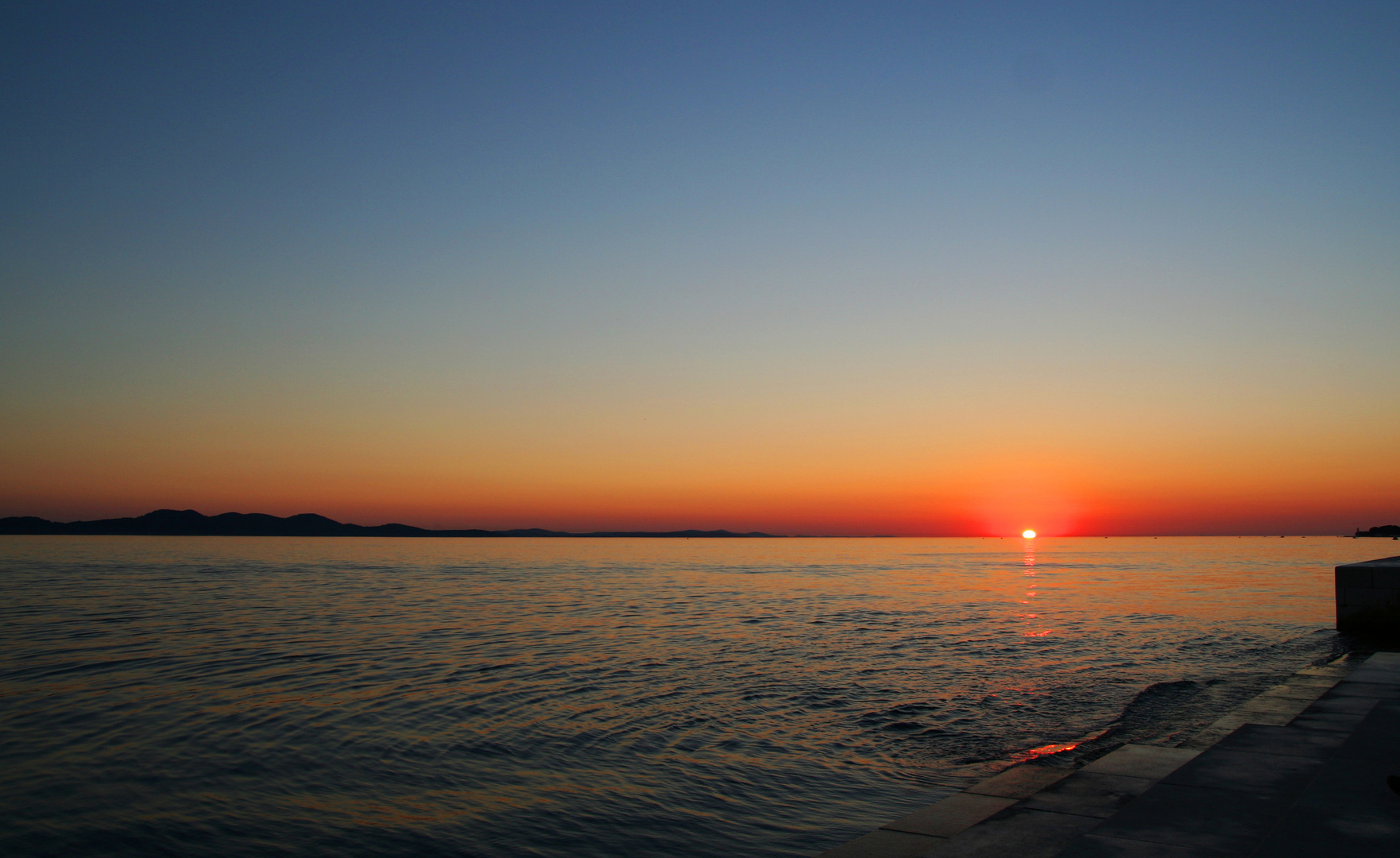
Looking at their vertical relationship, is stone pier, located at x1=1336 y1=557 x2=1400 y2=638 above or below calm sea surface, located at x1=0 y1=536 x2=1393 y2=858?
above

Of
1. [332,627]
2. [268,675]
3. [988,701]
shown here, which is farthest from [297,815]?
[332,627]

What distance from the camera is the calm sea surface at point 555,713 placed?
10.2 meters

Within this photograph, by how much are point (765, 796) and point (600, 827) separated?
235 centimetres

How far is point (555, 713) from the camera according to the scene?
1636 centimetres

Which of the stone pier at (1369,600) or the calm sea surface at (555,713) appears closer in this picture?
the calm sea surface at (555,713)

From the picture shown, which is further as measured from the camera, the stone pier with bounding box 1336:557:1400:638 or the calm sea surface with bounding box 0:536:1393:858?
the stone pier with bounding box 1336:557:1400:638

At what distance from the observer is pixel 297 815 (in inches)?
412

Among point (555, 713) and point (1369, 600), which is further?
point (1369, 600)

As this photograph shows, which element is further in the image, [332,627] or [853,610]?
[853,610]

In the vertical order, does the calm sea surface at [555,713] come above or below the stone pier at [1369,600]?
below

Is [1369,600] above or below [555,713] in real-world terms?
above

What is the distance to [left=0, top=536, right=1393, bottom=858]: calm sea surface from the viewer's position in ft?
33.6

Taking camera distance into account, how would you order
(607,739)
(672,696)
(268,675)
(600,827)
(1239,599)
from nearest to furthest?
(600,827)
(607,739)
(672,696)
(268,675)
(1239,599)

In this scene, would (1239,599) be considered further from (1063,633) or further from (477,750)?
(477,750)
